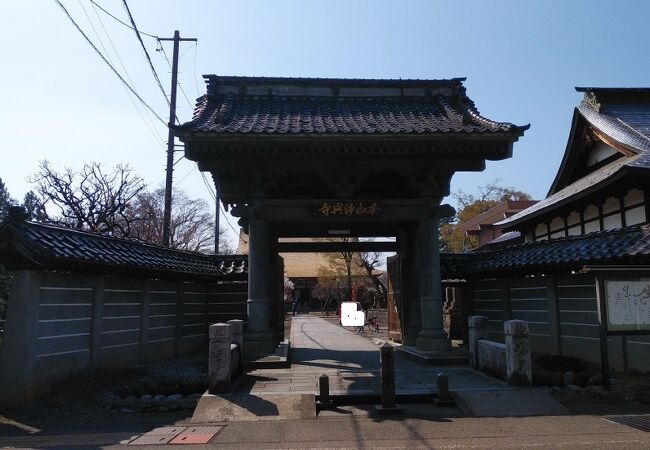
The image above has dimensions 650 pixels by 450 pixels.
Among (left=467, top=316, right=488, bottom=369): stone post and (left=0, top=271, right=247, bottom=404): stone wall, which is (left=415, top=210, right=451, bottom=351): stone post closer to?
(left=467, top=316, right=488, bottom=369): stone post

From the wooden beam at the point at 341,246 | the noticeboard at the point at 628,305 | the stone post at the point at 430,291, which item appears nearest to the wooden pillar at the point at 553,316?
the stone post at the point at 430,291

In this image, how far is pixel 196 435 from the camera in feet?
24.1

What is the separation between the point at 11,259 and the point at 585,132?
19585 mm

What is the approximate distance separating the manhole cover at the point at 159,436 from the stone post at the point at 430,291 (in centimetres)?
713

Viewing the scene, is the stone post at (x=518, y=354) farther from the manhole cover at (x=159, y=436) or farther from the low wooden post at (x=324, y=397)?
the manhole cover at (x=159, y=436)

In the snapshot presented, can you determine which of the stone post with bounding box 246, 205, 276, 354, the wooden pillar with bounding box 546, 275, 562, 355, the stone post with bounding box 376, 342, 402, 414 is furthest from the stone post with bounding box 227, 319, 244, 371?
the wooden pillar with bounding box 546, 275, 562, 355

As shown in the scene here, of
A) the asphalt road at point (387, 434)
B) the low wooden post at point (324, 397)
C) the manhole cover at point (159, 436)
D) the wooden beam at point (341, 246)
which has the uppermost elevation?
the wooden beam at point (341, 246)

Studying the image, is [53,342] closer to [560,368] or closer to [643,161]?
[560,368]

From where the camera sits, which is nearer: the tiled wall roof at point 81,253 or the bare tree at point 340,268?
the tiled wall roof at point 81,253

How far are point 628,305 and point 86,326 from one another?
10780mm

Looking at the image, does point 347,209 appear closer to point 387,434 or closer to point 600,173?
point 387,434

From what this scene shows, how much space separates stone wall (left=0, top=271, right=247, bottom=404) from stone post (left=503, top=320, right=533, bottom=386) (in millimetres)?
8524

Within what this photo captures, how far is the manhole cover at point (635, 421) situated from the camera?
7.28 m

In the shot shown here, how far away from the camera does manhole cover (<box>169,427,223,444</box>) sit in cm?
704
